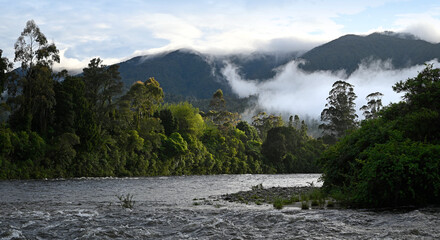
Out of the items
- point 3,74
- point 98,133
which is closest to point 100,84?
point 98,133

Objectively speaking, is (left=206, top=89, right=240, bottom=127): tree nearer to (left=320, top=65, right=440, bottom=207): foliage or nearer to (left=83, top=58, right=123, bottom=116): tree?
(left=83, top=58, right=123, bottom=116): tree

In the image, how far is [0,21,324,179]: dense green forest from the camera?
5500cm

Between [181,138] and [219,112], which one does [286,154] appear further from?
[181,138]

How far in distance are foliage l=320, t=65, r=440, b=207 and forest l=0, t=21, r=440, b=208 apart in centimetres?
5

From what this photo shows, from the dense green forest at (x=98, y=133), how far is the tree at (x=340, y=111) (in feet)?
48.5

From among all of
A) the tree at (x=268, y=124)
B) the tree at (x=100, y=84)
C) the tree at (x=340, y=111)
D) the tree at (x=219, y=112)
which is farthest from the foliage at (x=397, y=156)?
the tree at (x=268, y=124)

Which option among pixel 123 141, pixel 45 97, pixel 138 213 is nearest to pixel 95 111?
pixel 123 141

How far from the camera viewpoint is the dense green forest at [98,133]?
5500 cm

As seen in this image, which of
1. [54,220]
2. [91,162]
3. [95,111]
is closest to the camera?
[54,220]

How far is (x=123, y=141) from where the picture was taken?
71250 millimetres

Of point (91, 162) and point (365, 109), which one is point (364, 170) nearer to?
point (91, 162)

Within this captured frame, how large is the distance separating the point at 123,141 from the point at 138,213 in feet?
177

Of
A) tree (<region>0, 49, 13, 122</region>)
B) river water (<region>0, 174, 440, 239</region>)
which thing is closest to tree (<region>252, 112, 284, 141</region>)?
tree (<region>0, 49, 13, 122</region>)

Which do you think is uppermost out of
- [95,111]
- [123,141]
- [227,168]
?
[95,111]
